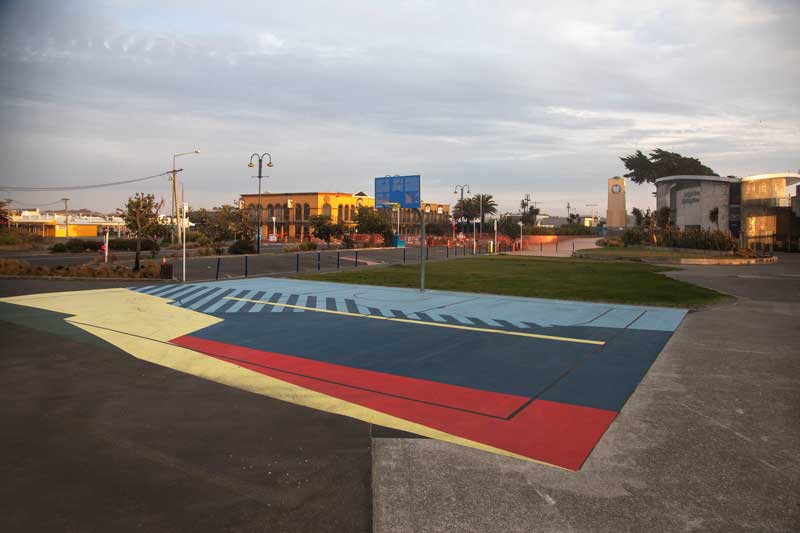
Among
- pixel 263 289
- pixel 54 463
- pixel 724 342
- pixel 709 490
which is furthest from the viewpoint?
pixel 263 289

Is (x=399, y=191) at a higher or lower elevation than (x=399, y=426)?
higher

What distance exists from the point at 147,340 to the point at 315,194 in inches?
3349

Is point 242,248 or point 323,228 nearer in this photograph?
point 242,248

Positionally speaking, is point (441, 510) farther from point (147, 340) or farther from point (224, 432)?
point (147, 340)

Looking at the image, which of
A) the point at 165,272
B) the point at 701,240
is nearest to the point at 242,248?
the point at 165,272

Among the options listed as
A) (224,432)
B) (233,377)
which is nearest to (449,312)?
(233,377)

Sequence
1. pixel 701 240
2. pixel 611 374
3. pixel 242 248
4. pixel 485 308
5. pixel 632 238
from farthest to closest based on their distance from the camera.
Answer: pixel 632 238 → pixel 701 240 → pixel 242 248 → pixel 485 308 → pixel 611 374

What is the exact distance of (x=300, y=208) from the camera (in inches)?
3816

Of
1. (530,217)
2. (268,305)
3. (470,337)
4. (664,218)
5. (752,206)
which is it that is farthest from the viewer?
(530,217)

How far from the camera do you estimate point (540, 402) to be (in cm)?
747

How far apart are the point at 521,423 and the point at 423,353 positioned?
388 cm

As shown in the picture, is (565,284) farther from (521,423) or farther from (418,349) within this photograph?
(521,423)

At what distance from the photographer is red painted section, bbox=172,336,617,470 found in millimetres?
5883

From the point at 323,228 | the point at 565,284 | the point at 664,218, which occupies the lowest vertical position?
the point at 565,284
